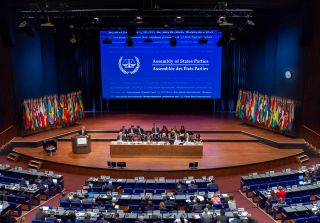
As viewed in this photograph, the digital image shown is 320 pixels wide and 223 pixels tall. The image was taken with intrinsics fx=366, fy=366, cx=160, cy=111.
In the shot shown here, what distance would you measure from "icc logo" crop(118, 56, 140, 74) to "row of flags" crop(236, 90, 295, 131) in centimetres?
618

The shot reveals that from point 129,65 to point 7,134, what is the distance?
778 centimetres

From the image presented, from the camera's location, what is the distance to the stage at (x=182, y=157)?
1430 centimetres

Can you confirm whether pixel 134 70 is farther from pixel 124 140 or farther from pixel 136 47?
pixel 124 140

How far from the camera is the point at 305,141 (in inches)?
657

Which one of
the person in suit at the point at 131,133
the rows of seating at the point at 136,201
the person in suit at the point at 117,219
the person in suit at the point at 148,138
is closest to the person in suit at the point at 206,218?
the rows of seating at the point at 136,201

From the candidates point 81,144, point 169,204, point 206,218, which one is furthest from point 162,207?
point 81,144

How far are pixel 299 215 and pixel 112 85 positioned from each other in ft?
46.0

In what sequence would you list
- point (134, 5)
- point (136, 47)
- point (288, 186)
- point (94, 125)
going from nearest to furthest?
point (288, 186), point (134, 5), point (94, 125), point (136, 47)

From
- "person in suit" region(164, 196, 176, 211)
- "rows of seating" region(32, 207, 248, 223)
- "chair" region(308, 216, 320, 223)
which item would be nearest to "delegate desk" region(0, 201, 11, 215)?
"rows of seating" region(32, 207, 248, 223)

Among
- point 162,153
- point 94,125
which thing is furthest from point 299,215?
point 94,125

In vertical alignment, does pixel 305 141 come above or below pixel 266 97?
below

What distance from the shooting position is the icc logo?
70.0 feet

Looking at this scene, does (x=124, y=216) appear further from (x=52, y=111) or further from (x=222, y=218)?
(x=52, y=111)

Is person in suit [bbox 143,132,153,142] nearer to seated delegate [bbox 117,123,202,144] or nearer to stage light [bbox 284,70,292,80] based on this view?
seated delegate [bbox 117,123,202,144]
